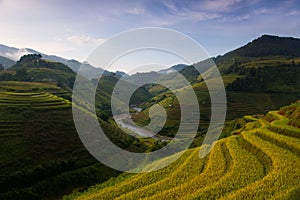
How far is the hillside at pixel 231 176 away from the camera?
53.0ft

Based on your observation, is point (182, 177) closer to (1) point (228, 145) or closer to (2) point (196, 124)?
(1) point (228, 145)

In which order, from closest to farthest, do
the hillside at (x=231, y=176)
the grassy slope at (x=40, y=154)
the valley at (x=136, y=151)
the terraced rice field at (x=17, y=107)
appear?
1. the hillside at (x=231, y=176)
2. the valley at (x=136, y=151)
3. the grassy slope at (x=40, y=154)
4. the terraced rice field at (x=17, y=107)

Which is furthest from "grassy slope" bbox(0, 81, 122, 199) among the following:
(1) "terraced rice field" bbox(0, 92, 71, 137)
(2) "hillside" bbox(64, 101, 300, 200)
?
(2) "hillside" bbox(64, 101, 300, 200)

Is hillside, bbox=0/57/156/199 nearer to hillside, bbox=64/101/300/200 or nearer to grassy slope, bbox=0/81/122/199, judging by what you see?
grassy slope, bbox=0/81/122/199

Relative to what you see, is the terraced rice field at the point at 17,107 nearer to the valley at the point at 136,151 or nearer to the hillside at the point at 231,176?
the valley at the point at 136,151

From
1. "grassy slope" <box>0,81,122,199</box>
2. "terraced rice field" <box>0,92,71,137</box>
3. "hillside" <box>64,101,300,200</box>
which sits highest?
"terraced rice field" <box>0,92,71,137</box>

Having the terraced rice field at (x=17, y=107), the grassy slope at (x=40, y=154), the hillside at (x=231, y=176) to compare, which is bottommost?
the grassy slope at (x=40, y=154)

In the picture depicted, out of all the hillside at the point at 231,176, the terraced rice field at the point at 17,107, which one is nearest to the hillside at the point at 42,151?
the terraced rice field at the point at 17,107

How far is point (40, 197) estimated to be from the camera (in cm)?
3303

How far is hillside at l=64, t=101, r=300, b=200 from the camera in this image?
1614 centimetres

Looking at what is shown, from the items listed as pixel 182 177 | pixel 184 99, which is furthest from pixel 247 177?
pixel 184 99

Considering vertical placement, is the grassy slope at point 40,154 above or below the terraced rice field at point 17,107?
below

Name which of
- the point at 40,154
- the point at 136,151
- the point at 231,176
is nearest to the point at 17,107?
the point at 40,154

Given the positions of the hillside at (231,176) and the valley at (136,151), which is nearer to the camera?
the hillside at (231,176)
